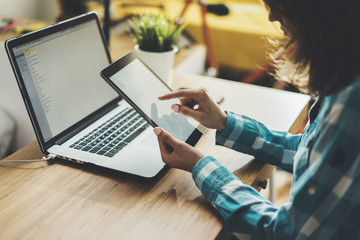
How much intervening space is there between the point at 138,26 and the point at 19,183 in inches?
22.9

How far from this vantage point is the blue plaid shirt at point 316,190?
537mm

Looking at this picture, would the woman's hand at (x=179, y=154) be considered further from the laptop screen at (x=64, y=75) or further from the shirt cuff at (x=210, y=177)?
the laptop screen at (x=64, y=75)

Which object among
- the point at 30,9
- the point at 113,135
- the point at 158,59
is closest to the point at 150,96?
the point at 113,135

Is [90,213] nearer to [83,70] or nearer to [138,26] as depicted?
[83,70]

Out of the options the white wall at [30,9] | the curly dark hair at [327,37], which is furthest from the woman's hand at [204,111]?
the white wall at [30,9]

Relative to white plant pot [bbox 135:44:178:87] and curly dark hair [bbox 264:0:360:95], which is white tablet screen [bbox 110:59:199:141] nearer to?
white plant pot [bbox 135:44:178:87]

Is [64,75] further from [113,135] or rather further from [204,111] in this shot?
[204,111]

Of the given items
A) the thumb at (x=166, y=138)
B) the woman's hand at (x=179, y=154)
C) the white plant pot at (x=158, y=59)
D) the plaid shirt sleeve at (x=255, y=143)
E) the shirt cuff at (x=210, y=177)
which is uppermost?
the white plant pot at (x=158, y=59)

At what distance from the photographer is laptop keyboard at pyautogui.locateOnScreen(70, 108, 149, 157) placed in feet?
2.74

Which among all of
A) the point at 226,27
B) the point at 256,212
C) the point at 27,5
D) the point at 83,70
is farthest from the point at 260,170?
the point at 27,5

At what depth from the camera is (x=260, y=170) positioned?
0.81m

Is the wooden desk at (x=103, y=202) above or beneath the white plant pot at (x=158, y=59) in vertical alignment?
beneath

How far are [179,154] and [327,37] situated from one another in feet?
1.14

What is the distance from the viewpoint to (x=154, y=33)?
42.8 inches
